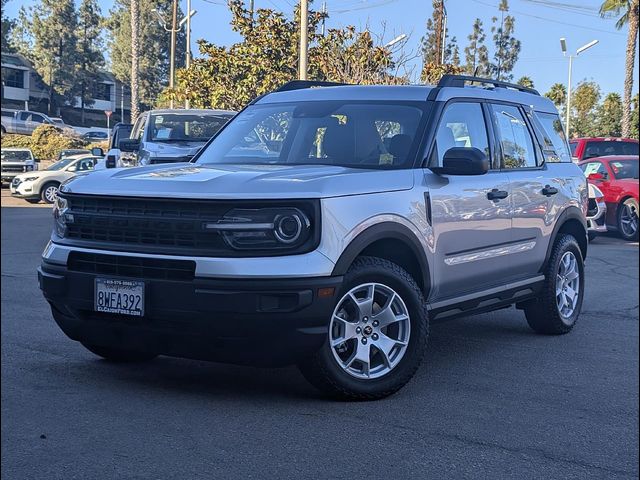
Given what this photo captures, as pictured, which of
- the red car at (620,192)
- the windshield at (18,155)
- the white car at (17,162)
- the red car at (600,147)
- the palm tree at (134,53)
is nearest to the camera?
the palm tree at (134,53)

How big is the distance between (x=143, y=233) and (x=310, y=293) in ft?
3.19

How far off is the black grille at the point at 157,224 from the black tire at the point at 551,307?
3.01m

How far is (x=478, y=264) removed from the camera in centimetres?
590

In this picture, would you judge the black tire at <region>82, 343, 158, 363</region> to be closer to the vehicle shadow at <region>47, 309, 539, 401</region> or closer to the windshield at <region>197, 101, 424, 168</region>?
the vehicle shadow at <region>47, 309, 539, 401</region>

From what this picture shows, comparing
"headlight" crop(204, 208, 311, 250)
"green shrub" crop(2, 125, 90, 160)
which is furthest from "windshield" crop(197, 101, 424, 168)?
"green shrub" crop(2, 125, 90, 160)

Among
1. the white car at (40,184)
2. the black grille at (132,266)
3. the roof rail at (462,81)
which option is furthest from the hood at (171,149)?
the white car at (40,184)

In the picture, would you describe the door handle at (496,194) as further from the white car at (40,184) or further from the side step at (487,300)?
the white car at (40,184)

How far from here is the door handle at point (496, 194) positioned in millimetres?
5980

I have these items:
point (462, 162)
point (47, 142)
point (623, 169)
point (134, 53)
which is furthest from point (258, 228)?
point (47, 142)

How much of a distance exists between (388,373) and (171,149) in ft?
28.8

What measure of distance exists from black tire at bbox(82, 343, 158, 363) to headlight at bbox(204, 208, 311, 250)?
1338 millimetres

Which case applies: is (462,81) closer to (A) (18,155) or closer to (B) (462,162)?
(B) (462,162)

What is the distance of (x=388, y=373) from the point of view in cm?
497

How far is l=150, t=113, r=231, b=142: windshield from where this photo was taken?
45.2 feet
